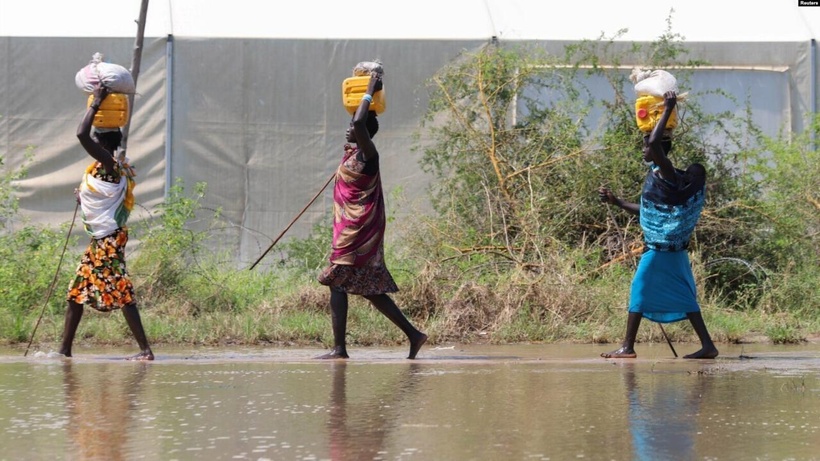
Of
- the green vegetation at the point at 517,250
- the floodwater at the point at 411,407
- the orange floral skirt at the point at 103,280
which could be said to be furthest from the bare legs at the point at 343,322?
the orange floral skirt at the point at 103,280

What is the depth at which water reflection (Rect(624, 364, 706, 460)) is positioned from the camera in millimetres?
4195

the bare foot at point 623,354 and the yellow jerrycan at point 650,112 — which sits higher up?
the yellow jerrycan at point 650,112

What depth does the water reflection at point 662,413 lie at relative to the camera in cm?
420

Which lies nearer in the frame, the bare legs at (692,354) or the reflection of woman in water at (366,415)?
the reflection of woman in water at (366,415)

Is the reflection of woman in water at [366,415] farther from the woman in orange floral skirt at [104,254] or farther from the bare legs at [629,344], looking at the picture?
the woman in orange floral skirt at [104,254]

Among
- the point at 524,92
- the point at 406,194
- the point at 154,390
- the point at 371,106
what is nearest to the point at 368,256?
the point at 371,106

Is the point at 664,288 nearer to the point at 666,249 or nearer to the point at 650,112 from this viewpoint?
the point at 666,249

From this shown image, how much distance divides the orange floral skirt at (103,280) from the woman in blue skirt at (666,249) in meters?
3.11

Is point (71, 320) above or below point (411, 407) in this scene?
above

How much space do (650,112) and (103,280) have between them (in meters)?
3.68

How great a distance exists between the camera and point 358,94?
736 cm

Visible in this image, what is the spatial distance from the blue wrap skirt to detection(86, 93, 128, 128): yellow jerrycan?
11.5 ft

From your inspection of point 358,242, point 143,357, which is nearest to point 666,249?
point 358,242

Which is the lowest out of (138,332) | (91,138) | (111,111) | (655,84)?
(138,332)
